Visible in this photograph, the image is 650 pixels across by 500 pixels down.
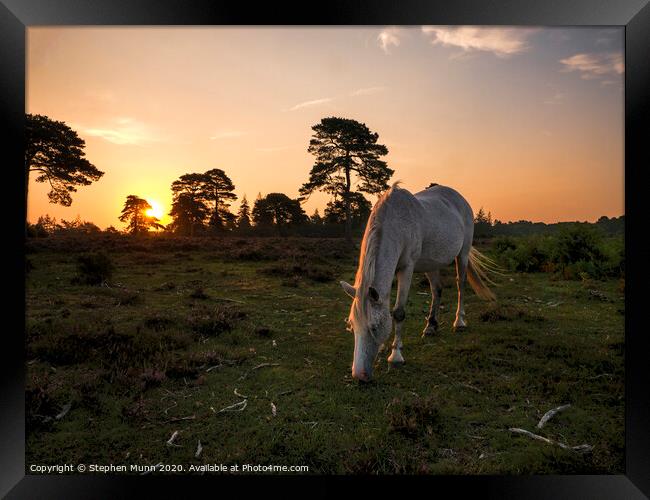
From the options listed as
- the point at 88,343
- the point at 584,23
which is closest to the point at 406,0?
the point at 584,23

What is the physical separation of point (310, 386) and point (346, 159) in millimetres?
17423

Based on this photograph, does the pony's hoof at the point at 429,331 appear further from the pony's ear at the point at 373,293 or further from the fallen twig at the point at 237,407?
the fallen twig at the point at 237,407

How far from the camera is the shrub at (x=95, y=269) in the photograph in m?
10.5

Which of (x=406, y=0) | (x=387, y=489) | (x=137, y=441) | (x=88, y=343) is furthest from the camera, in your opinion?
(x=88, y=343)

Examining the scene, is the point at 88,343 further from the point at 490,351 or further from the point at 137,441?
the point at 490,351

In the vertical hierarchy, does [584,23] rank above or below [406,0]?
below

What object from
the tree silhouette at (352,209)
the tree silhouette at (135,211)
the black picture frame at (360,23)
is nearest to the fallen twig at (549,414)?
the black picture frame at (360,23)

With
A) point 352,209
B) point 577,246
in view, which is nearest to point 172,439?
point 577,246

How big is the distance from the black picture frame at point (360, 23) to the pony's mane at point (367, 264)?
206 cm

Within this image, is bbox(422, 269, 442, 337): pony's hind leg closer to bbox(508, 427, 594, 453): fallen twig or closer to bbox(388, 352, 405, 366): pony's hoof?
bbox(388, 352, 405, 366): pony's hoof

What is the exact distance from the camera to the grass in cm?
336

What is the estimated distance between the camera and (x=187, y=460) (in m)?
3.29

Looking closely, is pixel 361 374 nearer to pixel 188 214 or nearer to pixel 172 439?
pixel 172 439
